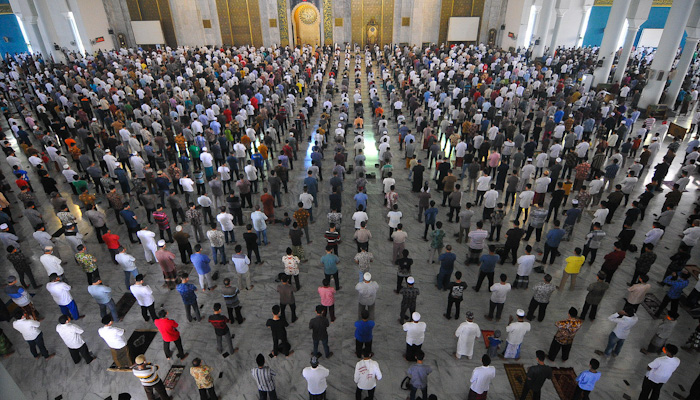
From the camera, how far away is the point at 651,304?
866cm

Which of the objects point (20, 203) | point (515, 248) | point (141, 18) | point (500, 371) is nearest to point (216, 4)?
point (141, 18)

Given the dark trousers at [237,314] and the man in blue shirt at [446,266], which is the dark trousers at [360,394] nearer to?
the dark trousers at [237,314]

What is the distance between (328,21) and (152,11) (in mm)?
17031

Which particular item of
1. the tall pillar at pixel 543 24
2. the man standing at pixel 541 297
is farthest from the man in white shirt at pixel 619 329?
the tall pillar at pixel 543 24

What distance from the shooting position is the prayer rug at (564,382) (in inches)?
265

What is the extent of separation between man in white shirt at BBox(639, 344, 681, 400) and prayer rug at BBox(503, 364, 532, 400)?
1769 millimetres

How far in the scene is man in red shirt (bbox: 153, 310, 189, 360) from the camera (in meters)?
6.95

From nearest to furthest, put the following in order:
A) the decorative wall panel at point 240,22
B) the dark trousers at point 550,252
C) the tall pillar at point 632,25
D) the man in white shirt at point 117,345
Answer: the man in white shirt at point 117,345 < the dark trousers at point 550,252 < the tall pillar at point 632,25 < the decorative wall panel at point 240,22

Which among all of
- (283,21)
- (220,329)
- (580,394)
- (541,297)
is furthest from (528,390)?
(283,21)

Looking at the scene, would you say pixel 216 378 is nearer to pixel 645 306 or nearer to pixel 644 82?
pixel 645 306

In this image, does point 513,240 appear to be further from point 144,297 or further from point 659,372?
point 144,297

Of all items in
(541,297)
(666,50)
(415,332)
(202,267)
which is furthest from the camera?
(666,50)

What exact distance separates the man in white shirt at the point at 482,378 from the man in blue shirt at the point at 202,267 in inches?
228

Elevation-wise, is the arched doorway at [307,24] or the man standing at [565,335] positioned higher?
the arched doorway at [307,24]
